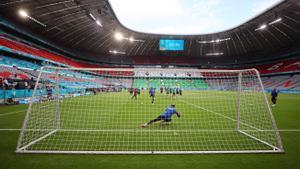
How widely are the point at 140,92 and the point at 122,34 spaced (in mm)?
17363

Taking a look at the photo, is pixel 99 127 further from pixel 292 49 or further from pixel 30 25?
pixel 292 49

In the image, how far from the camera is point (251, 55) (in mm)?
52375

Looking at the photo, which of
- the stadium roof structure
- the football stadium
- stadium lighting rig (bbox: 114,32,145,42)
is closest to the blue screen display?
the football stadium

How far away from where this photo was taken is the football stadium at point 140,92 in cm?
399

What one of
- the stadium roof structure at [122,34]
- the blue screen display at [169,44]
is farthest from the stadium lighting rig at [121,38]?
the blue screen display at [169,44]

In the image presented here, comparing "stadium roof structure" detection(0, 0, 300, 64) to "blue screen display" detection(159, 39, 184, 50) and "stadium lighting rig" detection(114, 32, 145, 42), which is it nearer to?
"stadium lighting rig" detection(114, 32, 145, 42)

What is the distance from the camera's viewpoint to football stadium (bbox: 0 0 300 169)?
399 centimetres

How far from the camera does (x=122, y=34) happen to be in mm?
38875

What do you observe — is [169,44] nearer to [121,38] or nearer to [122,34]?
[122,34]

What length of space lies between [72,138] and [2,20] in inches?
1121

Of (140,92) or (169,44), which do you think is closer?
(140,92)

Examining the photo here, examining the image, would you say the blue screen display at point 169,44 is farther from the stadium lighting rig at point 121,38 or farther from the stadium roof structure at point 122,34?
the stadium lighting rig at point 121,38

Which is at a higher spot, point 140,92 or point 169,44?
point 169,44

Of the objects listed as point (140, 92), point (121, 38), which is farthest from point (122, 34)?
point (140, 92)
